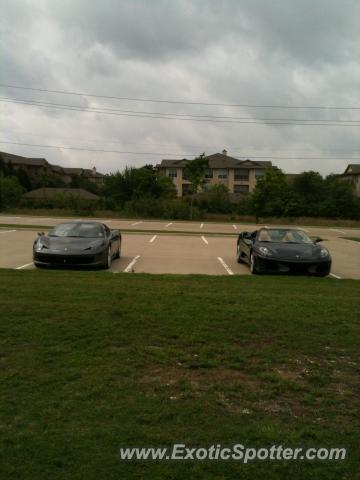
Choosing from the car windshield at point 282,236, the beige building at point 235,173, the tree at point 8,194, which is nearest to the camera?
the car windshield at point 282,236

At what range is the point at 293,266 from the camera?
10867 mm

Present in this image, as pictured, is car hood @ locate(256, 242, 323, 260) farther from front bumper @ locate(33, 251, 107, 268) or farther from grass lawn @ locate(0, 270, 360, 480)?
front bumper @ locate(33, 251, 107, 268)

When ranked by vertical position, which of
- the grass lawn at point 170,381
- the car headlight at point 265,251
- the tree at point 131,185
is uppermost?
the tree at point 131,185

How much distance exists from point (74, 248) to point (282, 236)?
548 centimetres

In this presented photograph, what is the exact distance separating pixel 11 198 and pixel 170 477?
65.4 m

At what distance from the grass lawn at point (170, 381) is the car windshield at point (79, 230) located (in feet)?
16.8

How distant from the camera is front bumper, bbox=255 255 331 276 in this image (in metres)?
10.9

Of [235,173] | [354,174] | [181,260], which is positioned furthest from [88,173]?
[181,260]

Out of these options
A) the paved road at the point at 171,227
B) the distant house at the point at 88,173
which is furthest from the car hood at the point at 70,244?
the distant house at the point at 88,173

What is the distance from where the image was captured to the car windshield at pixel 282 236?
12.1 m

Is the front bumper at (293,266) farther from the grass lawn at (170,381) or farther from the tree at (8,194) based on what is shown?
the tree at (8,194)

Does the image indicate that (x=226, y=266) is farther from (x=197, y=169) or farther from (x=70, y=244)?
(x=197, y=169)

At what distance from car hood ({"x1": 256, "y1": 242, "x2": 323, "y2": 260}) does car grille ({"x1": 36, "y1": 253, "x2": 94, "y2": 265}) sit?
4375mm

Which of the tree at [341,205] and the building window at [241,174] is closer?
the tree at [341,205]
